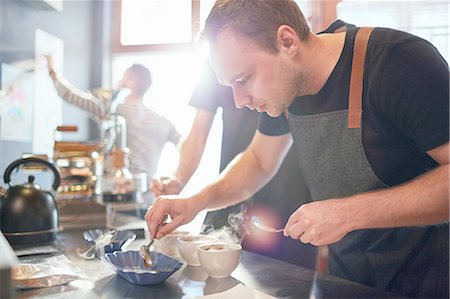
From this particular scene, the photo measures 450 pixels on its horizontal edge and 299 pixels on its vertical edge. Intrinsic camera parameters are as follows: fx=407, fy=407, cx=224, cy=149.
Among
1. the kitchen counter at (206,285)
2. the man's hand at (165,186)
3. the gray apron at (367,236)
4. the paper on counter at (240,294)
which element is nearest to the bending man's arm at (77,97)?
the man's hand at (165,186)

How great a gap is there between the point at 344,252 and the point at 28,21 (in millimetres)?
2306

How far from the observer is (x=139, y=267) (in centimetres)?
92

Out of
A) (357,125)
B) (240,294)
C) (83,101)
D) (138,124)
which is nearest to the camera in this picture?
(240,294)

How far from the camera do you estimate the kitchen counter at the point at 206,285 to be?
31.8 inches

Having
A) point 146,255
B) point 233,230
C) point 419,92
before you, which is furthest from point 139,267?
point 419,92

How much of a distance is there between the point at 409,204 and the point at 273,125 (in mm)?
597

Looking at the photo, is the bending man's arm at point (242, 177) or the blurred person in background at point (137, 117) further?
the blurred person in background at point (137, 117)

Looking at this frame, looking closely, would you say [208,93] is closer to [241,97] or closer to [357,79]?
[241,97]

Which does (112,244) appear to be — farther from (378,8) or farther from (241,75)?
(378,8)

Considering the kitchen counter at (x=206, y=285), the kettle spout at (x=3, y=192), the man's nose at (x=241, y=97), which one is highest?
the man's nose at (x=241, y=97)

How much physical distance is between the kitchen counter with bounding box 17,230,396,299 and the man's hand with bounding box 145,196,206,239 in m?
0.13

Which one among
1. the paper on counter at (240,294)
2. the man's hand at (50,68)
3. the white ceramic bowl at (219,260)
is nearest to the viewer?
the paper on counter at (240,294)

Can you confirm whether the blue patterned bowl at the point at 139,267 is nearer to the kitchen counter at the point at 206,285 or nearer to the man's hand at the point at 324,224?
the kitchen counter at the point at 206,285

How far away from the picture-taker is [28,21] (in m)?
2.50
